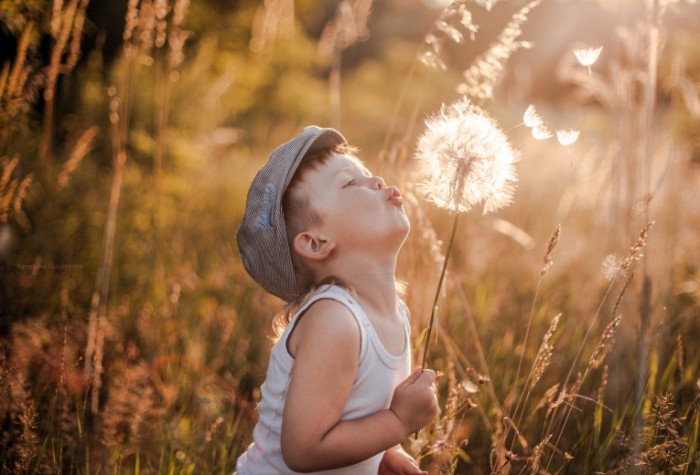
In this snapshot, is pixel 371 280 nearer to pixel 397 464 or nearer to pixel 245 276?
pixel 397 464

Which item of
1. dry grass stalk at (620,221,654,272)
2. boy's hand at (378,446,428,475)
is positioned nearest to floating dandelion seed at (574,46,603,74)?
dry grass stalk at (620,221,654,272)

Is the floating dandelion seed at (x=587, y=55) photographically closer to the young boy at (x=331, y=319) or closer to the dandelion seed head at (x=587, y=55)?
the dandelion seed head at (x=587, y=55)

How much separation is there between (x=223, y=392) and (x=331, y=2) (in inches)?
725

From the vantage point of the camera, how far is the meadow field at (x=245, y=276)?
6.09 feet

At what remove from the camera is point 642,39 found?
2.36 metres

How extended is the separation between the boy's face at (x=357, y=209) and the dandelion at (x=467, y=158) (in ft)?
0.40

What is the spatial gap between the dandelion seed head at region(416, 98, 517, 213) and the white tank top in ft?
1.17

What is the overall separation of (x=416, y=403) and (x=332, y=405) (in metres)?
0.21

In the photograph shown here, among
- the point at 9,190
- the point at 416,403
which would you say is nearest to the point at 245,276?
the point at 9,190

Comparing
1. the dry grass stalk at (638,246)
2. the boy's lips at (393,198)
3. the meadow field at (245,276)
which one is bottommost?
the meadow field at (245,276)

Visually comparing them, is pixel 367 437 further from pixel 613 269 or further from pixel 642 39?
pixel 642 39

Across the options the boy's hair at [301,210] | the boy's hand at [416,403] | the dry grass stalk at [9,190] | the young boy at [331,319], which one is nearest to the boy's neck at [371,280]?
the young boy at [331,319]

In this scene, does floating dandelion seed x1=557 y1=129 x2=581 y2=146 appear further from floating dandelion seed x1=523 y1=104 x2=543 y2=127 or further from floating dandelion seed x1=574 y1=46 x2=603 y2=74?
floating dandelion seed x1=574 y1=46 x2=603 y2=74

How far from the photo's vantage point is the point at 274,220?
1655 millimetres
